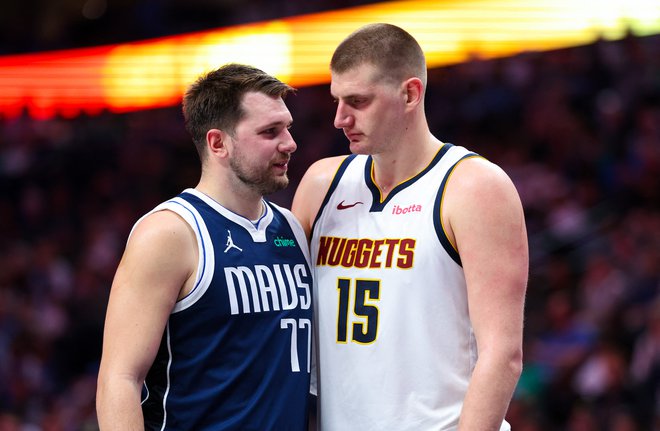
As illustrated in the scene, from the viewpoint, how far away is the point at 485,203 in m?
3.54

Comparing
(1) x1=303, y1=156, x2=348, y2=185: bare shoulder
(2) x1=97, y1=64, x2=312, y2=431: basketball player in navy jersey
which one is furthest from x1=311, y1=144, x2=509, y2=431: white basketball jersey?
(1) x1=303, y1=156, x2=348, y2=185: bare shoulder

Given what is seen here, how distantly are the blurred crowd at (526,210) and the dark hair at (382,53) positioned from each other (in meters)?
4.45

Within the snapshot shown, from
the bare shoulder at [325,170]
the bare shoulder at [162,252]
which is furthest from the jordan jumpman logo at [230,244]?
the bare shoulder at [325,170]

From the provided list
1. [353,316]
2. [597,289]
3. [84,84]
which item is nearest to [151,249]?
[353,316]

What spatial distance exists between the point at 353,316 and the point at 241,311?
16.1 inches

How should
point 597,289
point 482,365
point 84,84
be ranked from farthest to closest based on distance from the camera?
1. point 84,84
2. point 597,289
3. point 482,365

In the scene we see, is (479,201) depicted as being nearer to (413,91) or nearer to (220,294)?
(413,91)

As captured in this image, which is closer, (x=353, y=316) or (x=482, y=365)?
(x=482, y=365)

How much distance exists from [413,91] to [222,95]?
70cm

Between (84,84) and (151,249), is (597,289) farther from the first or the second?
(84,84)

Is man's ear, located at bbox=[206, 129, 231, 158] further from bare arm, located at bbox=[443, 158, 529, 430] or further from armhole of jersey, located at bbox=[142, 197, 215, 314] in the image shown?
bare arm, located at bbox=[443, 158, 529, 430]

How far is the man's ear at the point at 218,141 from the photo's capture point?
3.89 metres

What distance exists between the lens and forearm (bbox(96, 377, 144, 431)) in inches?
136

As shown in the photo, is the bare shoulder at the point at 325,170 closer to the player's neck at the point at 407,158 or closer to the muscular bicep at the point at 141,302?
the player's neck at the point at 407,158
